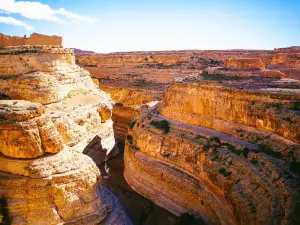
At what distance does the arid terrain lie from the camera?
523 inches

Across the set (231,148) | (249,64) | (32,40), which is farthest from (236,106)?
(32,40)

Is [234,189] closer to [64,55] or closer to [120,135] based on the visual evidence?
[64,55]

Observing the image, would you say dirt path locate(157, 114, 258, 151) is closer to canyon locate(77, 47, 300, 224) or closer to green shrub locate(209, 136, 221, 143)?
canyon locate(77, 47, 300, 224)

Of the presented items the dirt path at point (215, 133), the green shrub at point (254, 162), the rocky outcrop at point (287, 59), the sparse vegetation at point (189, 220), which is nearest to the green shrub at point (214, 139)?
the dirt path at point (215, 133)

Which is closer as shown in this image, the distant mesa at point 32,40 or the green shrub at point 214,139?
the green shrub at point 214,139

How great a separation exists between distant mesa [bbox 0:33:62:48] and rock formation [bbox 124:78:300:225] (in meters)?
11.2

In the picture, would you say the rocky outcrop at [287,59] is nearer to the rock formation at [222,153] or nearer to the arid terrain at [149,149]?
the arid terrain at [149,149]

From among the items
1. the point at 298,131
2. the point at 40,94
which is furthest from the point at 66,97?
the point at 298,131

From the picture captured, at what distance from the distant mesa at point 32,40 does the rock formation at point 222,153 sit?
11157mm

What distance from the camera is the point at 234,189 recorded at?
47.1 ft

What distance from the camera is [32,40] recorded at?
92.5 ft

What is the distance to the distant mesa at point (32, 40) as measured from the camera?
1089 inches

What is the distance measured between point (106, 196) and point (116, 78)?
35336 mm

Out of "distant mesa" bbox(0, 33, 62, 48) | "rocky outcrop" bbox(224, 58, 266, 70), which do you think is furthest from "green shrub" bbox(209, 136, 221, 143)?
"distant mesa" bbox(0, 33, 62, 48)
